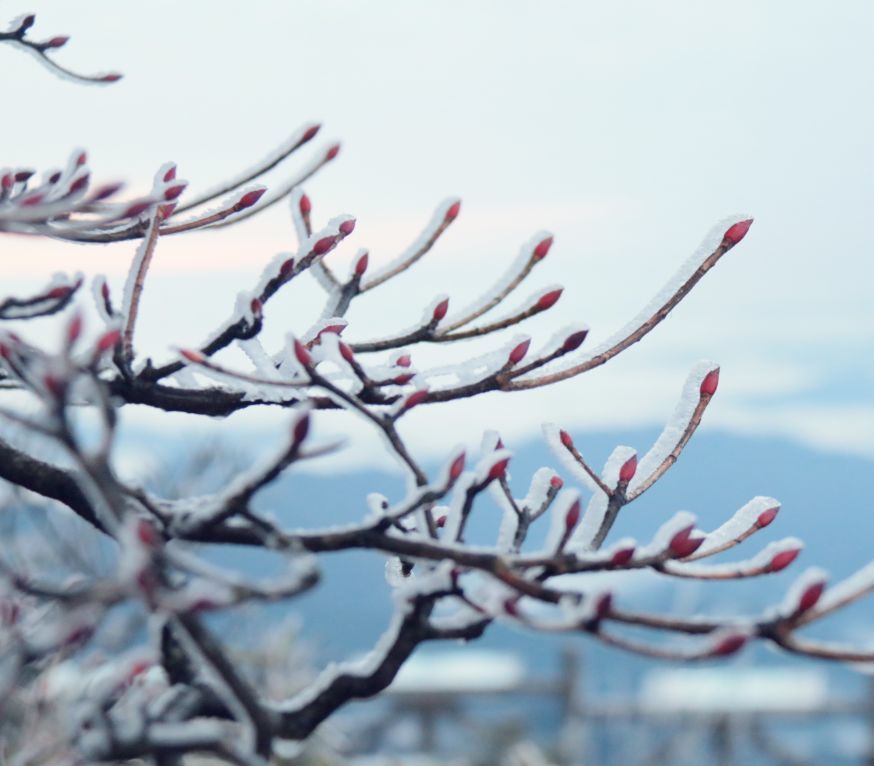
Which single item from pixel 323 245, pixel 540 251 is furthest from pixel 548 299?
pixel 323 245

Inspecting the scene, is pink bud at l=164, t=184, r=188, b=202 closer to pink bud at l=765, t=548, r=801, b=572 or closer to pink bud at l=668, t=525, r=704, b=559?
pink bud at l=668, t=525, r=704, b=559

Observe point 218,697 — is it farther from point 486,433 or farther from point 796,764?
point 796,764

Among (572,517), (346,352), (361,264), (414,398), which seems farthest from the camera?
(361,264)

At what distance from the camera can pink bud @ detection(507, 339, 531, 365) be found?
220cm

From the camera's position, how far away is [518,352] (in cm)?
220

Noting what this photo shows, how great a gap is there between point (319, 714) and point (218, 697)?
6.3 inches

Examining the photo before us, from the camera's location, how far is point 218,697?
68.5 inches

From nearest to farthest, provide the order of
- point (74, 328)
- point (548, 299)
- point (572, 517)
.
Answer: point (74, 328)
point (572, 517)
point (548, 299)

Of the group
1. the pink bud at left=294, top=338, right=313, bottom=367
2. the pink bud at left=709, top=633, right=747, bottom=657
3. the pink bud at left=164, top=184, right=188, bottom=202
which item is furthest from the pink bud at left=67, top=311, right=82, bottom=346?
the pink bud at left=164, top=184, right=188, bottom=202

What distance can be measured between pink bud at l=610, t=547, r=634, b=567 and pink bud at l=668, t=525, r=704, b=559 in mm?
78

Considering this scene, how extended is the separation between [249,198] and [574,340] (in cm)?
95

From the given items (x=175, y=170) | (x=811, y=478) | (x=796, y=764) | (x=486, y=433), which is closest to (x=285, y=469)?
(x=486, y=433)

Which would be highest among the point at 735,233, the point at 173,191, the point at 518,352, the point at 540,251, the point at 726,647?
the point at 735,233

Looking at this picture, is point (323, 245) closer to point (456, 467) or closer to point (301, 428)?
point (456, 467)
